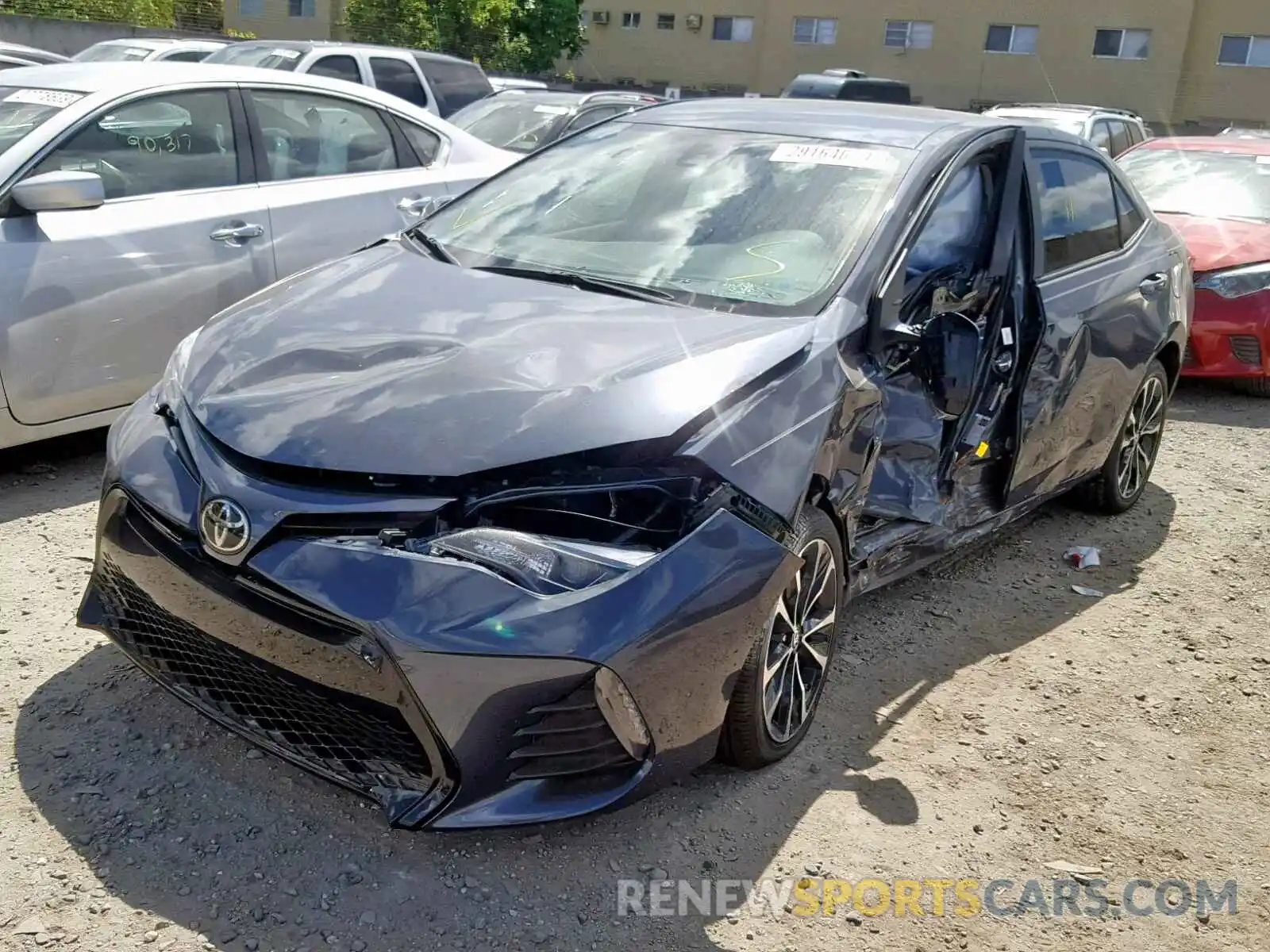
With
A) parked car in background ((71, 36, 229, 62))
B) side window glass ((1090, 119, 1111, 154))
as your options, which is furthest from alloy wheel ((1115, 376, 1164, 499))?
parked car in background ((71, 36, 229, 62))

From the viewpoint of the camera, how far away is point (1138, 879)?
296 centimetres

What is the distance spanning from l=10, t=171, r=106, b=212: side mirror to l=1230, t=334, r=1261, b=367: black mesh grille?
6.58m

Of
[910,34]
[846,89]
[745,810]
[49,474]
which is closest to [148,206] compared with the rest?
[49,474]

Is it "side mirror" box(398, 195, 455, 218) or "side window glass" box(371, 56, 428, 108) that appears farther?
"side window glass" box(371, 56, 428, 108)

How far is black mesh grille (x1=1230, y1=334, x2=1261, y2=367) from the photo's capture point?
746 cm

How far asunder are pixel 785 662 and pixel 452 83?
11.9 metres

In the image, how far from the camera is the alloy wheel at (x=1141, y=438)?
5262 mm

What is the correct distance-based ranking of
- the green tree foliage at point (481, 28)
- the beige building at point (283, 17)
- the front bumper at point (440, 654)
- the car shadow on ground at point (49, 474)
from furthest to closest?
the beige building at point (283, 17) → the green tree foliage at point (481, 28) → the car shadow on ground at point (49, 474) → the front bumper at point (440, 654)

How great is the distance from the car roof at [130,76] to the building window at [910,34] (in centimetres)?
3336

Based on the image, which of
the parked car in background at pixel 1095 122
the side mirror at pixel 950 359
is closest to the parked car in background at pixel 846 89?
the parked car in background at pixel 1095 122

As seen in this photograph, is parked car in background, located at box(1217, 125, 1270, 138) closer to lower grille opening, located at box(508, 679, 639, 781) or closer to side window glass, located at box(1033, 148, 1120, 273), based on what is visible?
side window glass, located at box(1033, 148, 1120, 273)

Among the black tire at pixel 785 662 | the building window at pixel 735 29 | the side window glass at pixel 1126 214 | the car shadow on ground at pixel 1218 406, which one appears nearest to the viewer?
the black tire at pixel 785 662

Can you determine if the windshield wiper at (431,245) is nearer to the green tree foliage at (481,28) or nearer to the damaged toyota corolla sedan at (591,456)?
the damaged toyota corolla sedan at (591,456)

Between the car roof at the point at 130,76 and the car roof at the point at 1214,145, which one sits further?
the car roof at the point at 1214,145
